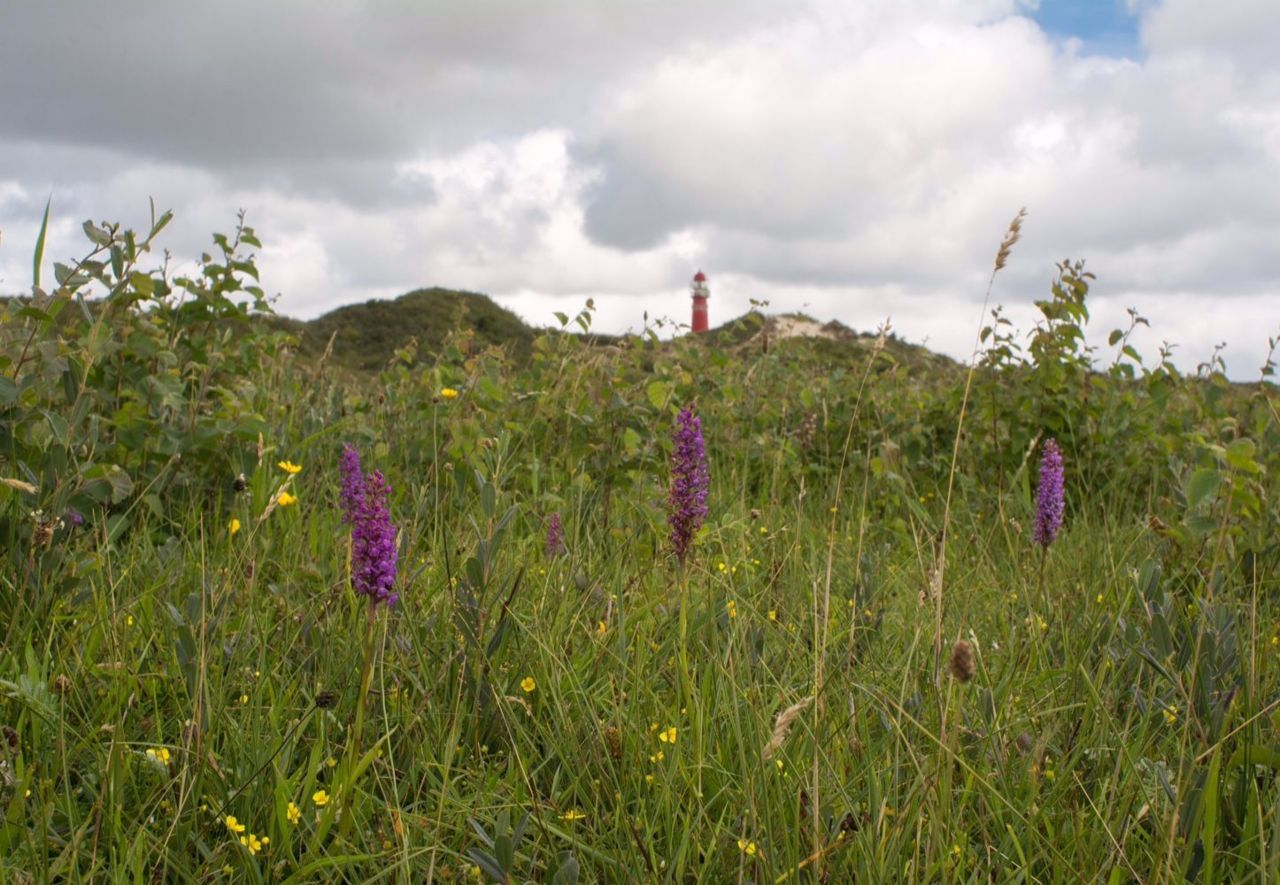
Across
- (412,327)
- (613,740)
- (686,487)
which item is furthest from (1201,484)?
(412,327)

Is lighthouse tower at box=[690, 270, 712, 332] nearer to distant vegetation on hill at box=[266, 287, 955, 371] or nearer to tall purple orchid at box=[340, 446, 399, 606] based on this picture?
distant vegetation on hill at box=[266, 287, 955, 371]

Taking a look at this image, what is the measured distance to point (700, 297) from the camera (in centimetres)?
4003

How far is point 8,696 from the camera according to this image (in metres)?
2.13

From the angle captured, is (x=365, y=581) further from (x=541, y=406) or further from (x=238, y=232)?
(x=541, y=406)

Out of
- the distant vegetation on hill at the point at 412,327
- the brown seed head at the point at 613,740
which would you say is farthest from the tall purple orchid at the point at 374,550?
the distant vegetation on hill at the point at 412,327

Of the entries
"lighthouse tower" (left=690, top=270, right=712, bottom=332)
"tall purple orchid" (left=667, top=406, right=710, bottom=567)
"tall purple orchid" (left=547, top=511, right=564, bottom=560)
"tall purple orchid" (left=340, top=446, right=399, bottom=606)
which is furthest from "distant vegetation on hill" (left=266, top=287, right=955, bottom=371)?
"tall purple orchid" (left=340, top=446, right=399, bottom=606)

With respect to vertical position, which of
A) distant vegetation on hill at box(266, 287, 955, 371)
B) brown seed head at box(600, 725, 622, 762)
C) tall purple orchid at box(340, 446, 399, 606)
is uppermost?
distant vegetation on hill at box(266, 287, 955, 371)

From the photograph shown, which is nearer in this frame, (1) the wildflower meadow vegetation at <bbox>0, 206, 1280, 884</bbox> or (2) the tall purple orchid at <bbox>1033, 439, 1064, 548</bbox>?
(1) the wildflower meadow vegetation at <bbox>0, 206, 1280, 884</bbox>

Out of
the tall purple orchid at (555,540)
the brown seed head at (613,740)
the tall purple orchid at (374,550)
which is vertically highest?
the tall purple orchid at (374,550)

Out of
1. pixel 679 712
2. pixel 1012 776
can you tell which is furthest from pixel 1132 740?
pixel 679 712

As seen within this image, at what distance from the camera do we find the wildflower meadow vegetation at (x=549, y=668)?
179 centimetres

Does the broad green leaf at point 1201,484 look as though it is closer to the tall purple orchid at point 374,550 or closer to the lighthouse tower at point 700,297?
the tall purple orchid at point 374,550

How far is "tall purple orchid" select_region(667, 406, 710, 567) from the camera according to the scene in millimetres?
2117

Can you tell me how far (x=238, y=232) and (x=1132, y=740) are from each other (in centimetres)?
364
